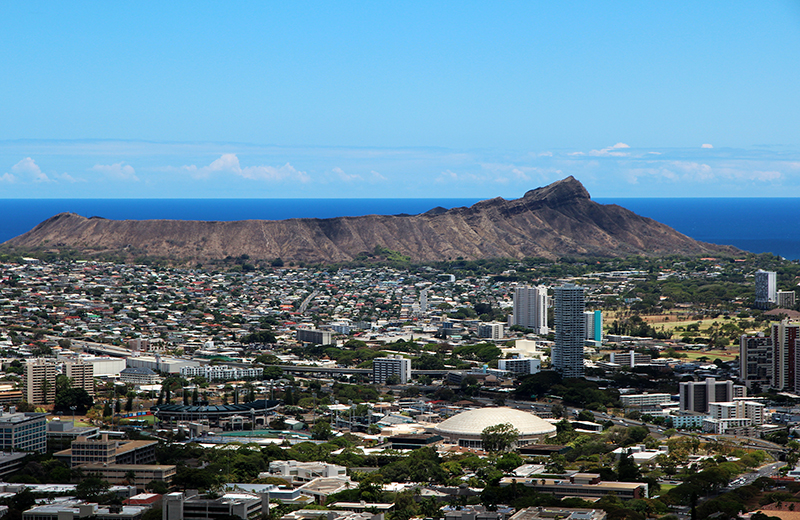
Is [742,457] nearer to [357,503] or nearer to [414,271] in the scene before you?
[357,503]

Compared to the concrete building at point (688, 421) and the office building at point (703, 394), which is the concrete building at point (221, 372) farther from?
the concrete building at point (688, 421)

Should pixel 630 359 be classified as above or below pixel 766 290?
below

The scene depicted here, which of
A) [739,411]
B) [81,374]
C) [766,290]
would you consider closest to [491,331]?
[766,290]

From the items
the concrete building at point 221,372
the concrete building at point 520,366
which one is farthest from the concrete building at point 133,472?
the concrete building at point 520,366

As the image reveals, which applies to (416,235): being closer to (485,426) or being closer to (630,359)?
(630,359)

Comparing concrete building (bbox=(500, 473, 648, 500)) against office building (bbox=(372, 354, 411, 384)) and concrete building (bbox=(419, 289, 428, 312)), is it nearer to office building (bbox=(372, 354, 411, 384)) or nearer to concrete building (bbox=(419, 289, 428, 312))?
office building (bbox=(372, 354, 411, 384))
